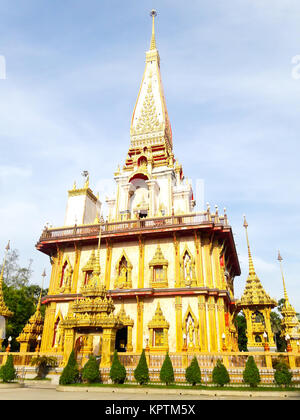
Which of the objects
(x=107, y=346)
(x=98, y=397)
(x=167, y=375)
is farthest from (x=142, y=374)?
(x=98, y=397)

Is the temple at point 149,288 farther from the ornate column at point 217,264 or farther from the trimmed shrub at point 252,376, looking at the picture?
the trimmed shrub at point 252,376

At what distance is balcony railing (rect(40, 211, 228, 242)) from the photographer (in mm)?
22656

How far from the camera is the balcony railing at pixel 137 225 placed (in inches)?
892

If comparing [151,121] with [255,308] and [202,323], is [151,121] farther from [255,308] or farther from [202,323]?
[202,323]

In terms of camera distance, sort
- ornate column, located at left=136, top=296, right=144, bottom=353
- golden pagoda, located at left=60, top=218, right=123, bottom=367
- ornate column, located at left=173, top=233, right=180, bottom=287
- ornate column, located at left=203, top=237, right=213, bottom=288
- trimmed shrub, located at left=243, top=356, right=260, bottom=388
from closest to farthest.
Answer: trimmed shrub, located at left=243, top=356, right=260, bottom=388 < golden pagoda, located at left=60, top=218, right=123, bottom=367 < ornate column, located at left=136, top=296, right=144, bottom=353 < ornate column, located at left=203, top=237, right=213, bottom=288 < ornate column, located at left=173, top=233, right=180, bottom=287

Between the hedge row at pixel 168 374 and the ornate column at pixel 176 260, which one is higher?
the ornate column at pixel 176 260

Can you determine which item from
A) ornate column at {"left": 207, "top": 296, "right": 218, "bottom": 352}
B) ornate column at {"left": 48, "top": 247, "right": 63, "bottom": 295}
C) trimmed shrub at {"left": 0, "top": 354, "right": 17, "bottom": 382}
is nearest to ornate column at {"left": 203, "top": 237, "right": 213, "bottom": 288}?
ornate column at {"left": 207, "top": 296, "right": 218, "bottom": 352}

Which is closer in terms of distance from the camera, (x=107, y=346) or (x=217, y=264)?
(x=107, y=346)

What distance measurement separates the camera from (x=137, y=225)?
78.8ft

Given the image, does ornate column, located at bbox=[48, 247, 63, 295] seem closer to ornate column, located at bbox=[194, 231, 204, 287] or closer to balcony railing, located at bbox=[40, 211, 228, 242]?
balcony railing, located at bbox=[40, 211, 228, 242]

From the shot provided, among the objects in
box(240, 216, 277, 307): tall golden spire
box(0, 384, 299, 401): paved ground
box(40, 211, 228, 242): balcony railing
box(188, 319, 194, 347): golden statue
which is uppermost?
box(40, 211, 228, 242): balcony railing

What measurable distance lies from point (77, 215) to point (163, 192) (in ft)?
27.0

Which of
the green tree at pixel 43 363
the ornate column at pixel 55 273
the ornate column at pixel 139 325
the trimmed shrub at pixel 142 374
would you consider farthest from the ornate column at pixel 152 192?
the trimmed shrub at pixel 142 374

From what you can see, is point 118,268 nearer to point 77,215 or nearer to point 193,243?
point 193,243
